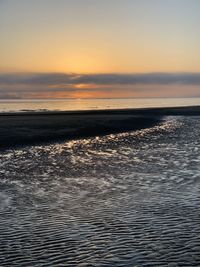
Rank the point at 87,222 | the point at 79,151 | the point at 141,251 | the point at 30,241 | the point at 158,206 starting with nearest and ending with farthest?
the point at 141,251
the point at 30,241
the point at 87,222
the point at 158,206
the point at 79,151

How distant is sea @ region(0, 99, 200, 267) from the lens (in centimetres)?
1080

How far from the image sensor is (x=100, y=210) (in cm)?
1508

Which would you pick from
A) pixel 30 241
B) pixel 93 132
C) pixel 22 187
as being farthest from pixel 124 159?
pixel 93 132

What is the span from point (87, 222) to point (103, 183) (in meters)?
6.36

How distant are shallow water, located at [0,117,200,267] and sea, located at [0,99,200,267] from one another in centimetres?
2

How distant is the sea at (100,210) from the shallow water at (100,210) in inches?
0.9

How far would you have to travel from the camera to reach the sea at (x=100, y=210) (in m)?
10.8

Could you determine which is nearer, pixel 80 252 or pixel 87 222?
pixel 80 252

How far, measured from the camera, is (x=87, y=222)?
13594 mm

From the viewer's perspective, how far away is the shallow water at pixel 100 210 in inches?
427

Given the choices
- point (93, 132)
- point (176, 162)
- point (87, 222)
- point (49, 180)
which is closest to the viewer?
point (87, 222)

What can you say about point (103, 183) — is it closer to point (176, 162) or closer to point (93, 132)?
point (176, 162)

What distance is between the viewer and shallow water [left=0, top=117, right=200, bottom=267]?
10.8m

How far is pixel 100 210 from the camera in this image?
15078mm
